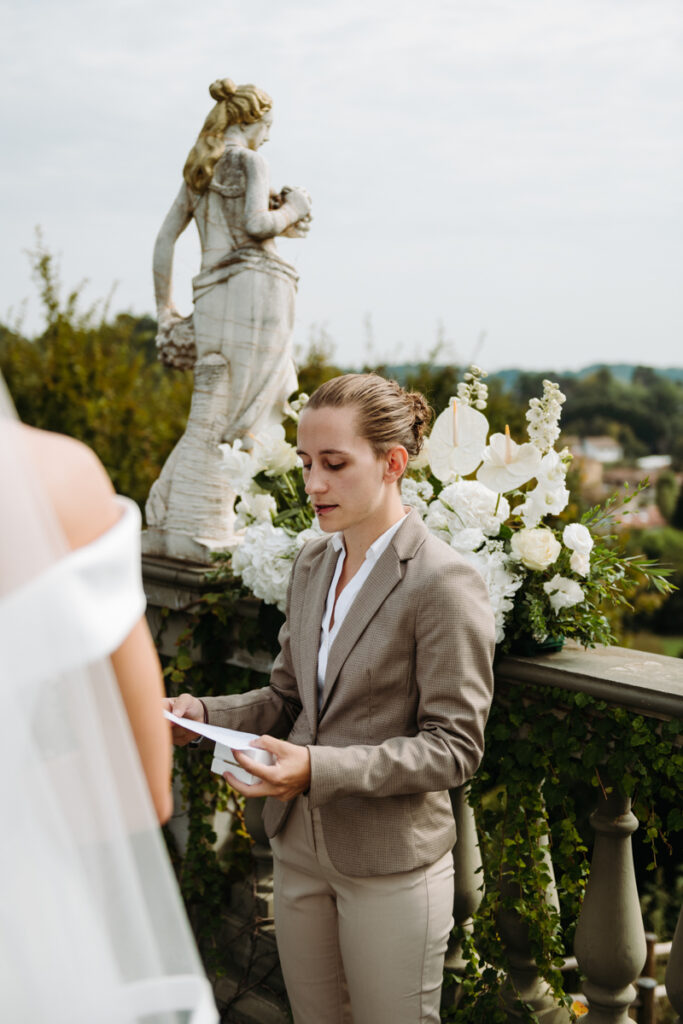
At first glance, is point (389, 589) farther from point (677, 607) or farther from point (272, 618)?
point (677, 607)

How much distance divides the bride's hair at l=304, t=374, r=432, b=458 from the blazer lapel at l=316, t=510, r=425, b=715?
0.67 feet

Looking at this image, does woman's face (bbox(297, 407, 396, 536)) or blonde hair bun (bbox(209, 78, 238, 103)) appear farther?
blonde hair bun (bbox(209, 78, 238, 103))

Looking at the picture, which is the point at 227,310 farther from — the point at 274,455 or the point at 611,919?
the point at 611,919

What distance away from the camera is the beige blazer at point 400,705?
6.25 ft

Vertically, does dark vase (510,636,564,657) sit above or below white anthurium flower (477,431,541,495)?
below

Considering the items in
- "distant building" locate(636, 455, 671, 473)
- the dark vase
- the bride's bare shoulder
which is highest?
the bride's bare shoulder

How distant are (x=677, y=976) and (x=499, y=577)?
1.02m

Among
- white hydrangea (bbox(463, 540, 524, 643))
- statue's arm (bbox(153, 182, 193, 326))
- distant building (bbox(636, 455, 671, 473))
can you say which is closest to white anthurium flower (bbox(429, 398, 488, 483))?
white hydrangea (bbox(463, 540, 524, 643))

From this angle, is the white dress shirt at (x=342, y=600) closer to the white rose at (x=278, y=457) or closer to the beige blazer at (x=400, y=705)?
the beige blazer at (x=400, y=705)

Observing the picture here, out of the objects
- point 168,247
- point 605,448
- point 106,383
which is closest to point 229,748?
point 168,247

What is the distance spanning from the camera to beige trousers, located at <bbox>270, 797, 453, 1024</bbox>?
2.03m

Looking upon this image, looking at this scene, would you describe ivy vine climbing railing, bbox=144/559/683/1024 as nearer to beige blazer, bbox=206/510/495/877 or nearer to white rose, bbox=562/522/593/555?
white rose, bbox=562/522/593/555

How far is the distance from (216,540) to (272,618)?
0.72 m

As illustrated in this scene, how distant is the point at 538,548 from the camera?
2432 mm
